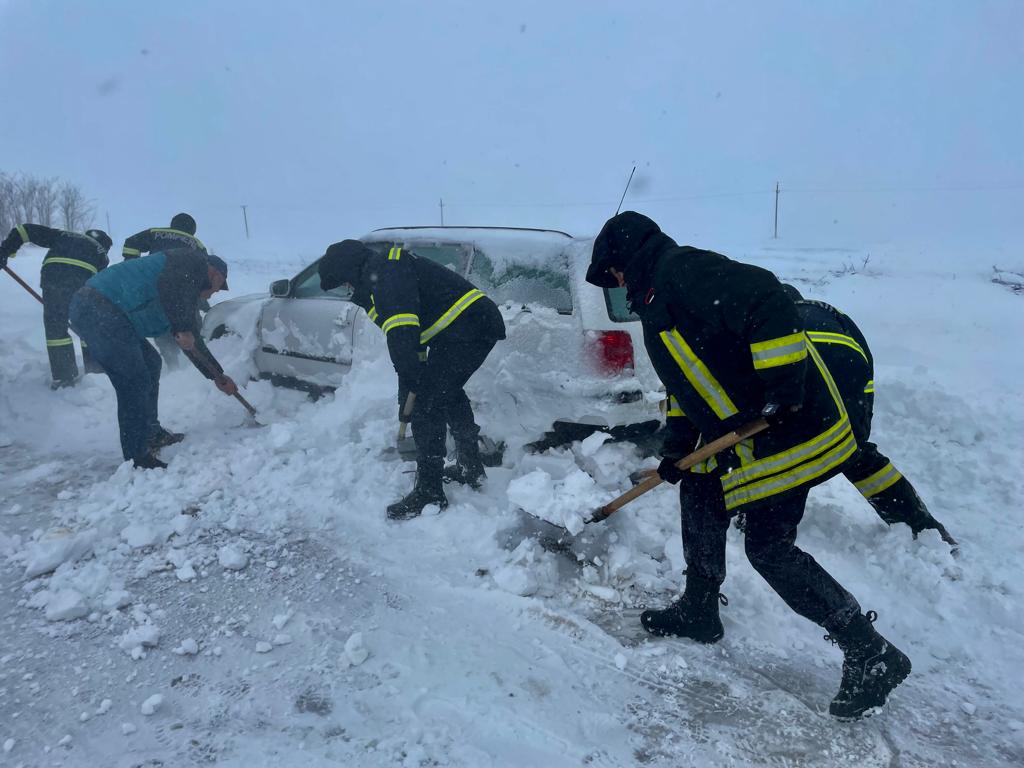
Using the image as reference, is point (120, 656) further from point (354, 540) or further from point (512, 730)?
point (512, 730)

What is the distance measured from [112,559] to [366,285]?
1.84 meters

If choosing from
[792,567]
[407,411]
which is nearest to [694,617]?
[792,567]

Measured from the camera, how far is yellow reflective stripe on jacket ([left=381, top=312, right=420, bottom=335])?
3180mm

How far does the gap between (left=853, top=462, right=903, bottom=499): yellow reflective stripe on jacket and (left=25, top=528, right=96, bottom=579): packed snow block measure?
3890mm

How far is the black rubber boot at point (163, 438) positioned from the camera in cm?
437

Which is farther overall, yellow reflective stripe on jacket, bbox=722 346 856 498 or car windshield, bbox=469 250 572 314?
car windshield, bbox=469 250 572 314

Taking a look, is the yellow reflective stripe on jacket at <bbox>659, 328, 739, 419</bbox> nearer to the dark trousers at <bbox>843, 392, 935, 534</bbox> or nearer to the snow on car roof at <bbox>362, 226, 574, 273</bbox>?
the dark trousers at <bbox>843, 392, 935, 534</bbox>

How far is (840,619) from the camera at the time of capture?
209 centimetres

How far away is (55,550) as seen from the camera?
2896mm

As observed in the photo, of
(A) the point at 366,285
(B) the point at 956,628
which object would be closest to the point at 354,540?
(A) the point at 366,285

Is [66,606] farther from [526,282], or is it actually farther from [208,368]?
[526,282]

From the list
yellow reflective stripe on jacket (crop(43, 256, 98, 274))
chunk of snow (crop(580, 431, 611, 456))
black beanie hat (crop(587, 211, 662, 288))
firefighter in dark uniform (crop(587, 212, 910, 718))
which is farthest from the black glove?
yellow reflective stripe on jacket (crop(43, 256, 98, 274))

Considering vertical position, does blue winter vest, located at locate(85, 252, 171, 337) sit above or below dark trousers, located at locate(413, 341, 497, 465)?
above

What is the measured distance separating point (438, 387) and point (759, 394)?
6.27ft
